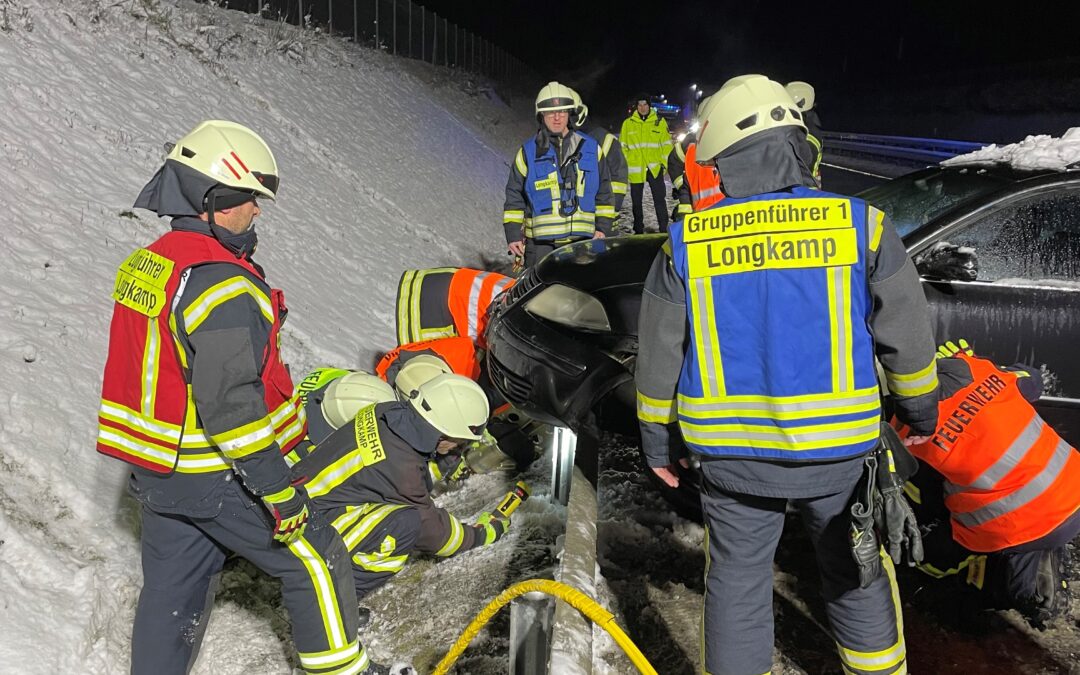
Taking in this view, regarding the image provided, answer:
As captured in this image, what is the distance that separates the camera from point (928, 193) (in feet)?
15.2

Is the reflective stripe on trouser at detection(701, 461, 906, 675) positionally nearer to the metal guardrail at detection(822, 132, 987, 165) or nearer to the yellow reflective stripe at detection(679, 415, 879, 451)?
the yellow reflective stripe at detection(679, 415, 879, 451)

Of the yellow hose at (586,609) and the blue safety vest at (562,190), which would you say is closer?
the yellow hose at (586,609)

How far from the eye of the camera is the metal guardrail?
1641 cm

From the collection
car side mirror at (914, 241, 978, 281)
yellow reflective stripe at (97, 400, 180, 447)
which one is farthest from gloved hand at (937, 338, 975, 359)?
yellow reflective stripe at (97, 400, 180, 447)

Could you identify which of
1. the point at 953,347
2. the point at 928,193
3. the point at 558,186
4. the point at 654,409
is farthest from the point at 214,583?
the point at 928,193

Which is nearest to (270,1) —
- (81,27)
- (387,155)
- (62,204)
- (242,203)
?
(387,155)

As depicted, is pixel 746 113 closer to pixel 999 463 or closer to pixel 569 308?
pixel 999 463

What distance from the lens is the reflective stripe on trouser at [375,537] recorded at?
3277 millimetres

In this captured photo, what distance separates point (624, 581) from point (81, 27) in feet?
22.6

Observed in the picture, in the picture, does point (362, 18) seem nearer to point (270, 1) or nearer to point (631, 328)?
point (270, 1)

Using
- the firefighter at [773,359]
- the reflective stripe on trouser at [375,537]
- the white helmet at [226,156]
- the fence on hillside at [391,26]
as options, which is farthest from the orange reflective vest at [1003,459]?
the fence on hillside at [391,26]

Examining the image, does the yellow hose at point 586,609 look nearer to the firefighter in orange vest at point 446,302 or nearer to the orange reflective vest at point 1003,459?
the orange reflective vest at point 1003,459

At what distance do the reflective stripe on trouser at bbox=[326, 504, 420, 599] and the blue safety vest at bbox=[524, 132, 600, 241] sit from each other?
2.85 m

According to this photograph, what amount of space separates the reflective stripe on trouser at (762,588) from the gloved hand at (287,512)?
1.29 meters
